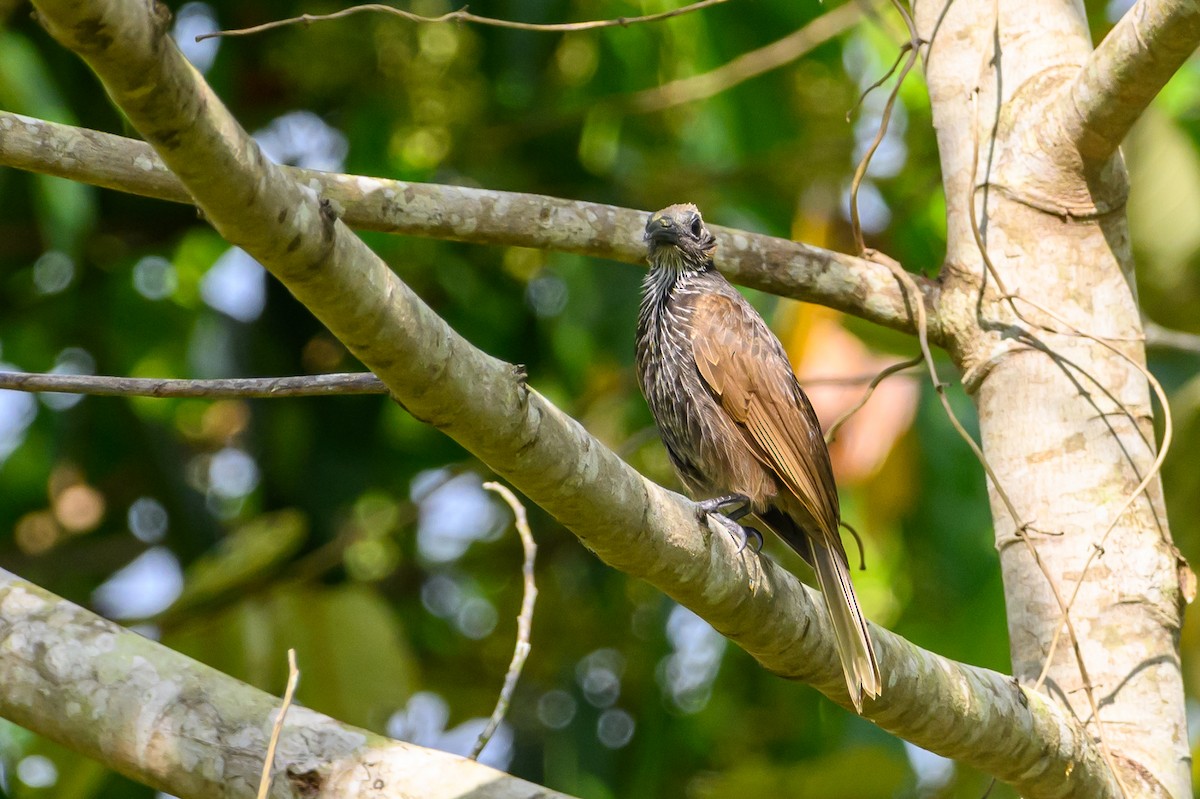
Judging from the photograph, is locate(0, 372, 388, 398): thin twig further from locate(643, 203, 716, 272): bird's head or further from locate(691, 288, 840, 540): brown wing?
locate(643, 203, 716, 272): bird's head

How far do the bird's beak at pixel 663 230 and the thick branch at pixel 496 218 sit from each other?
431mm

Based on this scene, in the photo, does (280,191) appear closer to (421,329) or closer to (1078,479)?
(421,329)

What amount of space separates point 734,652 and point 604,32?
284 cm

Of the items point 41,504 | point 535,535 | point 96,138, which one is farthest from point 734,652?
point 96,138

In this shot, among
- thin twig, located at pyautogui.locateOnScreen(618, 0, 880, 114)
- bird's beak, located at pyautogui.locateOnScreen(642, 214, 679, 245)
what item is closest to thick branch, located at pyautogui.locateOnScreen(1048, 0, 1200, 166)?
bird's beak, located at pyautogui.locateOnScreen(642, 214, 679, 245)

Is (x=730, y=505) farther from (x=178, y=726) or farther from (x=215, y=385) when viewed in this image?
(x=215, y=385)

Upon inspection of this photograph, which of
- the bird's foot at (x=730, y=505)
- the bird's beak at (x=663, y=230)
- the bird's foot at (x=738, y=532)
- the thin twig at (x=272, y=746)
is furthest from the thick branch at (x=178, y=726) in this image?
the bird's beak at (x=663, y=230)

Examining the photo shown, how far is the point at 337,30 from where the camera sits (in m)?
5.39

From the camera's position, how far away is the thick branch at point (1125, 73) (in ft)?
8.96

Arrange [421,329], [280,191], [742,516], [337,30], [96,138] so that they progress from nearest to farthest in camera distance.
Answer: [280,191], [421,329], [96,138], [742,516], [337,30]

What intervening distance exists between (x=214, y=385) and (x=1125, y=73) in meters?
2.15

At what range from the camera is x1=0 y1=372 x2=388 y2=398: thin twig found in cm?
197

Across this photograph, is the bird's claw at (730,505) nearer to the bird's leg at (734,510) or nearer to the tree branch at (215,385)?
the bird's leg at (734,510)

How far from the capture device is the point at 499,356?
587 centimetres
